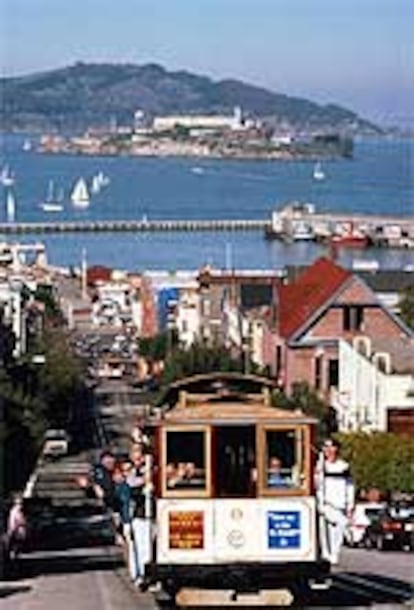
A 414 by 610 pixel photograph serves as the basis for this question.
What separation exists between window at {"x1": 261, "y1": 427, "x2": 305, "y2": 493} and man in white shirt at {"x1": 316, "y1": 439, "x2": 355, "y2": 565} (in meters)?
0.09

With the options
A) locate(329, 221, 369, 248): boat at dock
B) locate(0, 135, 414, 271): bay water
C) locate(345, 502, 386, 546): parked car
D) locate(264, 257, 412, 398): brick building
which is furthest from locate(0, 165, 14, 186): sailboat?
locate(345, 502, 386, 546): parked car

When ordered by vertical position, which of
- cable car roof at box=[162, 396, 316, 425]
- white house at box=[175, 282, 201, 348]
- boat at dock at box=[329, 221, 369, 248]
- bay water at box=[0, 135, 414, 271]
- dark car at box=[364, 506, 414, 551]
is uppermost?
cable car roof at box=[162, 396, 316, 425]

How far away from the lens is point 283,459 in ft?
30.2

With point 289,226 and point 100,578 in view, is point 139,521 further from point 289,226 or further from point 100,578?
point 289,226

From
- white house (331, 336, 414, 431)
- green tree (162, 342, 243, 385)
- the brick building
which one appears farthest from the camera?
the brick building

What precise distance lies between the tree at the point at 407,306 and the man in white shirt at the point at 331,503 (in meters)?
32.1

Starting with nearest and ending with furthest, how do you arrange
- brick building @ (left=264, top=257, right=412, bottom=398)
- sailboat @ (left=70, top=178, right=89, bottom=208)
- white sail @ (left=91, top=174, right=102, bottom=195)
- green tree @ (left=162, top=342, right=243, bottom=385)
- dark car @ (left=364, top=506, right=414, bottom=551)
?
dark car @ (left=364, top=506, right=414, bottom=551)
green tree @ (left=162, top=342, right=243, bottom=385)
brick building @ (left=264, top=257, right=412, bottom=398)
sailboat @ (left=70, top=178, right=89, bottom=208)
white sail @ (left=91, top=174, right=102, bottom=195)

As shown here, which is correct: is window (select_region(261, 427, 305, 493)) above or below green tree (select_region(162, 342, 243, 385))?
above

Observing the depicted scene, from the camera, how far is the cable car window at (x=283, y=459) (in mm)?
9156

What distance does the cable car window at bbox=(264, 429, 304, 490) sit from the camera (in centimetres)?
916

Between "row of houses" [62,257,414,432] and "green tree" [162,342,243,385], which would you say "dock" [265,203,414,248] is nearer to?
"row of houses" [62,257,414,432]

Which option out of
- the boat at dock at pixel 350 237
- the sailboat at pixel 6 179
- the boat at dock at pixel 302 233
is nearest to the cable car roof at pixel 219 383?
the boat at dock at pixel 350 237

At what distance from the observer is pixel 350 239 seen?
12862 centimetres

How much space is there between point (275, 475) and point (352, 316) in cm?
3033
